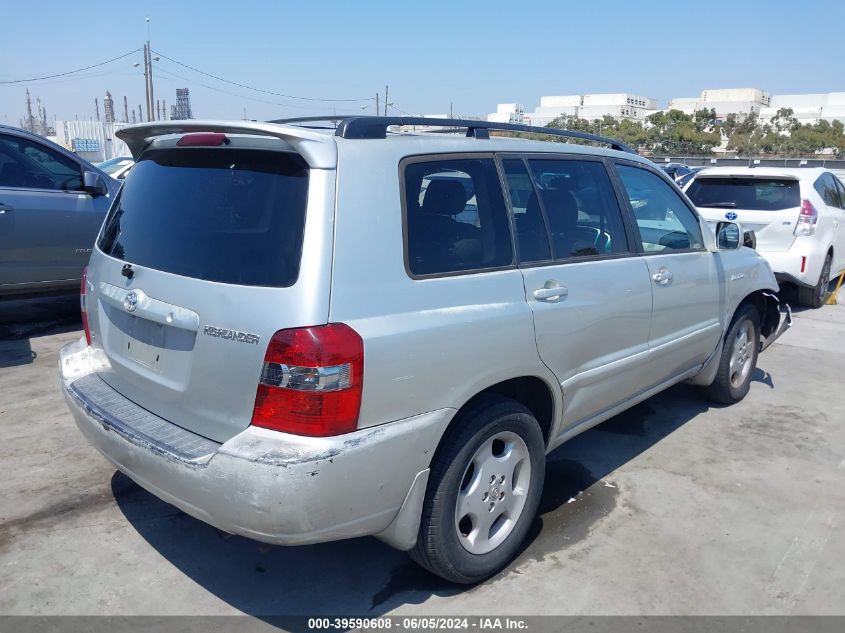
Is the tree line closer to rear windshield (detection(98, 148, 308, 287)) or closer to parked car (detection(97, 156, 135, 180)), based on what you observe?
parked car (detection(97, 156, 135, 180))

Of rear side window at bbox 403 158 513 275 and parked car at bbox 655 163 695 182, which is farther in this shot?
parked car at bbox 655 163 695 182

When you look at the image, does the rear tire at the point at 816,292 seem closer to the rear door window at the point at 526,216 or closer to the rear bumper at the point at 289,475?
the rear door window at the point at 526,216

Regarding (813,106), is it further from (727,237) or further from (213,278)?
(213,278)

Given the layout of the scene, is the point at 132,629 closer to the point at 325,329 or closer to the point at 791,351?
the point at 325,329

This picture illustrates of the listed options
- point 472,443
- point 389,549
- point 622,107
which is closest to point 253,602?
point 389,549

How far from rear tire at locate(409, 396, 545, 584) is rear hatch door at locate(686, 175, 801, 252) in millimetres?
6004

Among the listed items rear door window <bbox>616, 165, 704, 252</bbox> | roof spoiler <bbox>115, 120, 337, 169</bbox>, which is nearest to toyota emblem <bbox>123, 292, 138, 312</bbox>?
roof spoiler <bbox>115, 120, 337, 169</bbox>

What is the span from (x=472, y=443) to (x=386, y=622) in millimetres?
788

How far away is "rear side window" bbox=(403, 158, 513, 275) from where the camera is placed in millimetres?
2607

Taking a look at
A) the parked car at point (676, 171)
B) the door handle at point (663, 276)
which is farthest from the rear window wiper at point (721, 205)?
the parked car at point (676, 171)

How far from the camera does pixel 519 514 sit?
3.07 meters

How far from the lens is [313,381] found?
2221 millimetres

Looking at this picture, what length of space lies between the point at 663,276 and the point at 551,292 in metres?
1.19

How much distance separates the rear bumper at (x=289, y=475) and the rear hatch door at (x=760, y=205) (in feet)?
22.1
